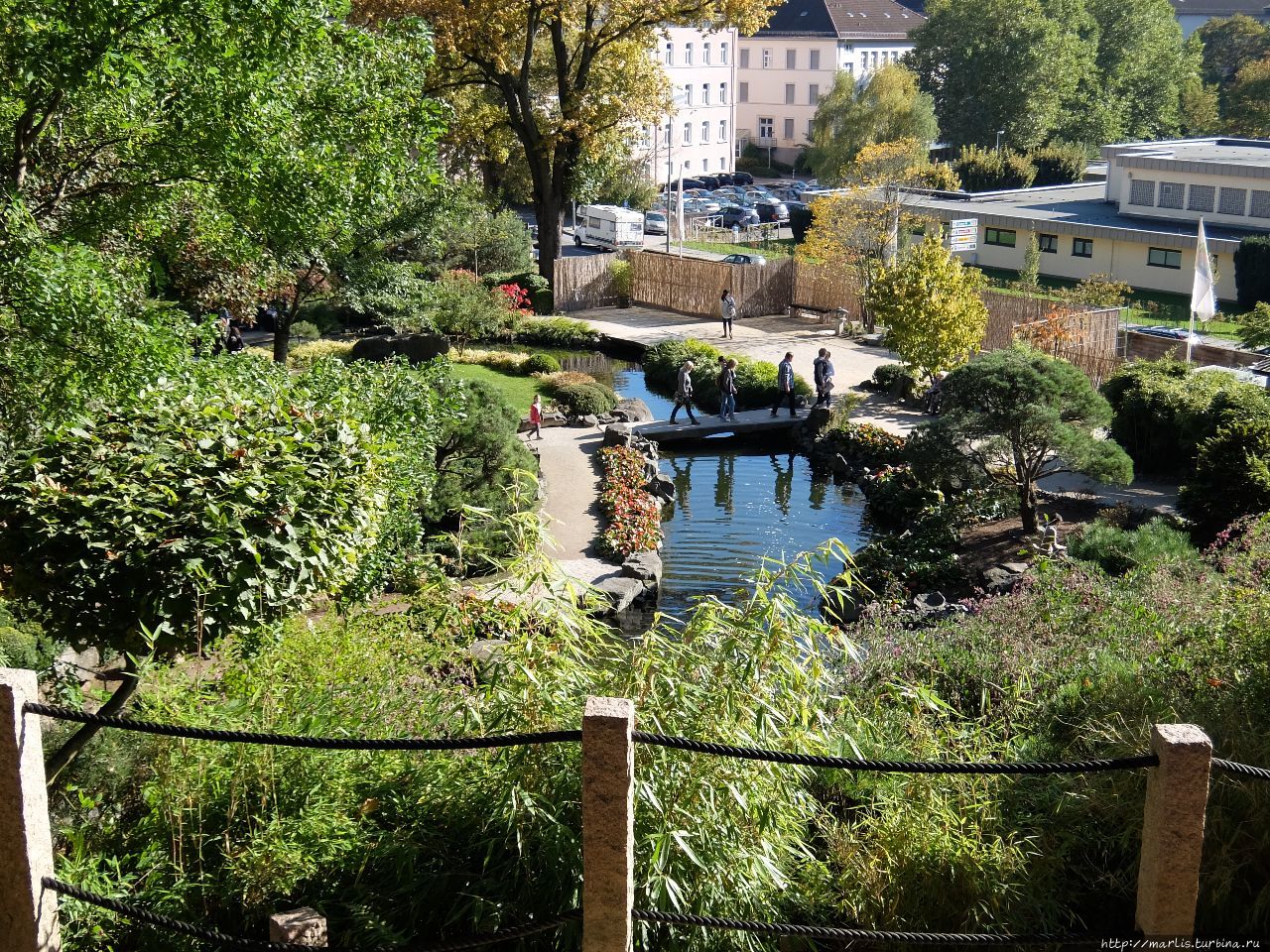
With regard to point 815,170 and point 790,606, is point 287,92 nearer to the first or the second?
point 790,606

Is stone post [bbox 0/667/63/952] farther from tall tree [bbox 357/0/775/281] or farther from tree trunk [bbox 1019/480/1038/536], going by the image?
tall tree [bbox 357/0/775/281]

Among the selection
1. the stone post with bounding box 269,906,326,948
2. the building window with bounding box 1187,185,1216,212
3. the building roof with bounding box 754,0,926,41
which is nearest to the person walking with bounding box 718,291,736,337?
the building window with bounding box 1187,185,1216,212

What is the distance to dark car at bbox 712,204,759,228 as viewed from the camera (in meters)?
47.5

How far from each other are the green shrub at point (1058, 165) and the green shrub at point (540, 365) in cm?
3327

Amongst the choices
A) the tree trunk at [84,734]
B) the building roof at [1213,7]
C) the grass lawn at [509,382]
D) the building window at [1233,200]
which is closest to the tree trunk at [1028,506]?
the grass lawn at [509,382]

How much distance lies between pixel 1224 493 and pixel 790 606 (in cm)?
1078

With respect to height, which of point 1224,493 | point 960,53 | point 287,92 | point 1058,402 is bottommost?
point 1224,493

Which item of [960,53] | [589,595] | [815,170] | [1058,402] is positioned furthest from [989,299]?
[960,53]

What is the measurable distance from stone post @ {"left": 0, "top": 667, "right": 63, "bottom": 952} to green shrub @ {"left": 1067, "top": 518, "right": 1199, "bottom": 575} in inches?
417

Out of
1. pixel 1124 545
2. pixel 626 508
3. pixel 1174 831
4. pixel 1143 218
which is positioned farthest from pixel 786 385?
pixel 1143 218

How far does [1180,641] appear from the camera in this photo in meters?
6.51

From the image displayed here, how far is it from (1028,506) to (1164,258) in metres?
21.8

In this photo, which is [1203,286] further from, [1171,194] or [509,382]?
[1171,194]

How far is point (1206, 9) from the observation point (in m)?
89.2
